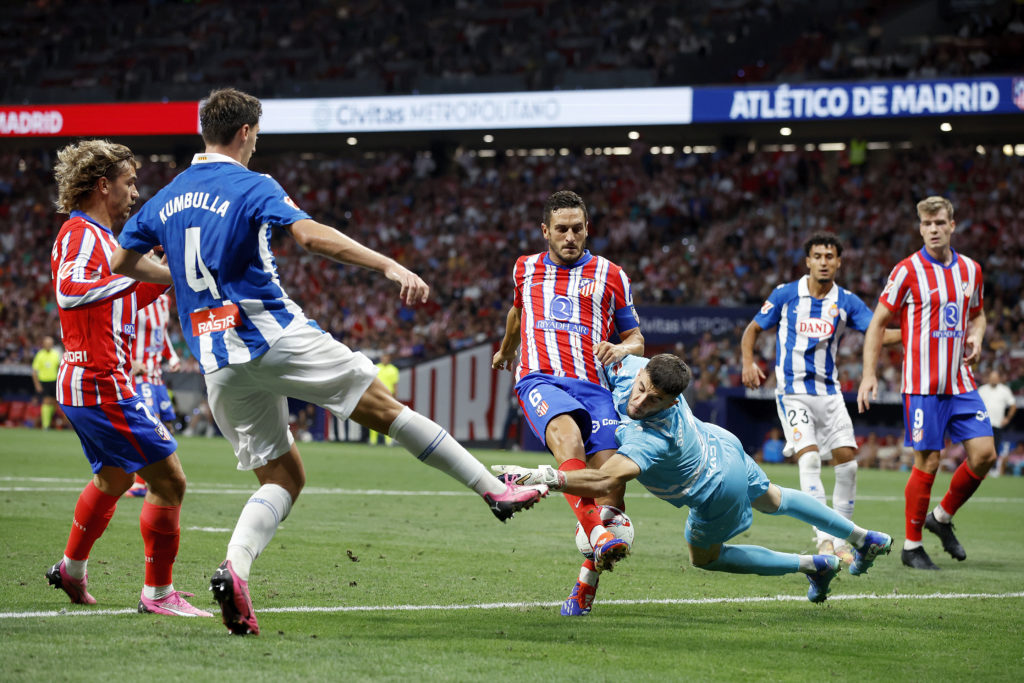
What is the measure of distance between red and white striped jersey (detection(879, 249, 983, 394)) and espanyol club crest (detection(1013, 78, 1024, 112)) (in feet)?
62.3

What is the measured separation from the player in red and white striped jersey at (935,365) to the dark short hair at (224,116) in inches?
219

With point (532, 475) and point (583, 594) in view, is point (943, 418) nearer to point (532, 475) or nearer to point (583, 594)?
point (583, 594)

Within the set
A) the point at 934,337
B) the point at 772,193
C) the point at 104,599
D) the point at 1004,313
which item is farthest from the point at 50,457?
the point at 772,193

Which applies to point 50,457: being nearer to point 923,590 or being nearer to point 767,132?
point 923,590

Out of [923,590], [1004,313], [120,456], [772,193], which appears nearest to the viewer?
[120,456]

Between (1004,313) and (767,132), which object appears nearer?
(1004,313)

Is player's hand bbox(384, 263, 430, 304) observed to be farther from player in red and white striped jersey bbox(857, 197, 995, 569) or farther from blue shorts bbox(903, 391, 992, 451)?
blue shorts bbox(903, 391, 992, 451)

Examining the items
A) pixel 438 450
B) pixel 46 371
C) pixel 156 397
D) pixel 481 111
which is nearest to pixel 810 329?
pixel 438 450

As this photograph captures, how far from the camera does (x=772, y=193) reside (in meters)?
31.5

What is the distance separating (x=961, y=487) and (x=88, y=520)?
6531mm

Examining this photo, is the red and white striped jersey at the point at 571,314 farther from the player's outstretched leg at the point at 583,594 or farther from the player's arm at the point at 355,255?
the player's arm at the point at 355,255

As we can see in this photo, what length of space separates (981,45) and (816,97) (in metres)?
4.27

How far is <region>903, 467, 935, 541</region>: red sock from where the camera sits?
904cm

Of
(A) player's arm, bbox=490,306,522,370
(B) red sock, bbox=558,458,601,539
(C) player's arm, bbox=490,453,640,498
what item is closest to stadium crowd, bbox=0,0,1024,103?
(A) player's arm, bbox=490,306,522,370
